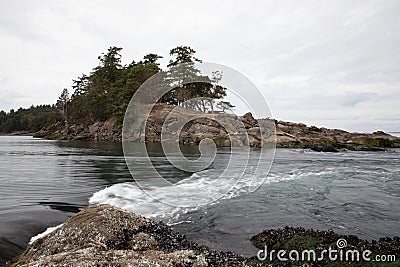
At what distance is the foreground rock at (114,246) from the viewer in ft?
13.0

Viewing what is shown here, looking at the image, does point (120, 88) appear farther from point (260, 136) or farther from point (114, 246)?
point (114, 246)

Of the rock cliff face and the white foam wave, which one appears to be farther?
the rock cliff face

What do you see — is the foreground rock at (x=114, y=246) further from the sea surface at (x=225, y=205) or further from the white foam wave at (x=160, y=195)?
the white foam wave at (x=160, y=195)

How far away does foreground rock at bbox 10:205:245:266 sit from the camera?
395 centimetres

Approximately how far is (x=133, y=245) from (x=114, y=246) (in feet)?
1.12

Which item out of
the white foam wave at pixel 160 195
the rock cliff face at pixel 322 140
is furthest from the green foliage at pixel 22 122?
the white foam wave at pixel 160 195

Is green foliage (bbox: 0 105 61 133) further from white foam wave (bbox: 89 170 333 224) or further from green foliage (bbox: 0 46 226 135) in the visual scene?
white foam wave (bbox: 89 170 333 224)

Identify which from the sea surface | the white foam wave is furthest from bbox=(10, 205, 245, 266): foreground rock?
the white foam wave

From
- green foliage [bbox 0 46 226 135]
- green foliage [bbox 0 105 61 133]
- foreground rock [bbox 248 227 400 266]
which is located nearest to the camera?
foreground rock [bbox 248 227 400 266]

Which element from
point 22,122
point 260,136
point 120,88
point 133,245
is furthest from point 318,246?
point 22,122

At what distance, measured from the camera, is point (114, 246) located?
16.5 ft

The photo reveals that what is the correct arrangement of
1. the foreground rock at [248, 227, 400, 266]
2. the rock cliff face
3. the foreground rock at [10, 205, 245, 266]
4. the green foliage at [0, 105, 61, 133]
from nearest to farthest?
the foreground rock at [10, 205, 245, 266] < the foreground rock at [248, 227, 400, 266] < the rock cliff face < the green foliage at [0, 105, 61, 133]

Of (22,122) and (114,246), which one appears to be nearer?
(114,246)

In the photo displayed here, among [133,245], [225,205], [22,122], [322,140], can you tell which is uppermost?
[22,122]
